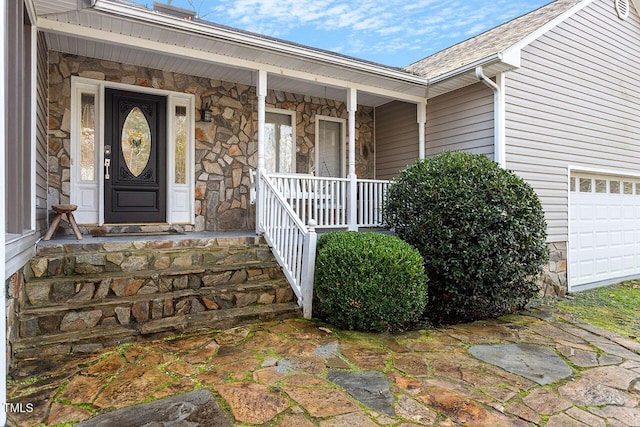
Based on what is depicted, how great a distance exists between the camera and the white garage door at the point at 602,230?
6719mm

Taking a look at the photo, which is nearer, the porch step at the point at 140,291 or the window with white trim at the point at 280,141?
the porch step at the point at 140,291

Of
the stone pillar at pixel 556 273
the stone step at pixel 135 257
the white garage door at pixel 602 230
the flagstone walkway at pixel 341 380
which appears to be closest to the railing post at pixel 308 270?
the flagstone walkway at pixel 341 380

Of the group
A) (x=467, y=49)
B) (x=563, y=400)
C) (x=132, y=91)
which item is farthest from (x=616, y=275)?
(x=132, y=91)

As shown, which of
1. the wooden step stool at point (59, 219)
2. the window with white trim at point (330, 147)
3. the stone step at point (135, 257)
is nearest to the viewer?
the stone step at point (135, 257)

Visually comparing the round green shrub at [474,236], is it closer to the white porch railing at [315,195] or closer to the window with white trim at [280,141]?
the white porch railing at [315,195]

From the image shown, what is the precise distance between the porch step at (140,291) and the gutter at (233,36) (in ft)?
7.67

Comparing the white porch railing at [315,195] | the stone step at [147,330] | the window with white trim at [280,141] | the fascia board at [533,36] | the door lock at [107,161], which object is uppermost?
the fascia board at [533,36]

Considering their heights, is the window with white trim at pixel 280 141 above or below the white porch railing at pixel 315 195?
above

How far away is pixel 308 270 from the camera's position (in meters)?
4.12

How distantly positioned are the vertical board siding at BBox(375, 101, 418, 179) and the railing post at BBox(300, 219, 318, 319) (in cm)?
357

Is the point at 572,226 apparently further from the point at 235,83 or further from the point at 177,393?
the point at 177,393

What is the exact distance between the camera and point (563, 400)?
8.50 ft

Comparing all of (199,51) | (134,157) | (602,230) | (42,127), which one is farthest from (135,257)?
(602,230)

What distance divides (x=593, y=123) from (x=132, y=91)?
760cm
